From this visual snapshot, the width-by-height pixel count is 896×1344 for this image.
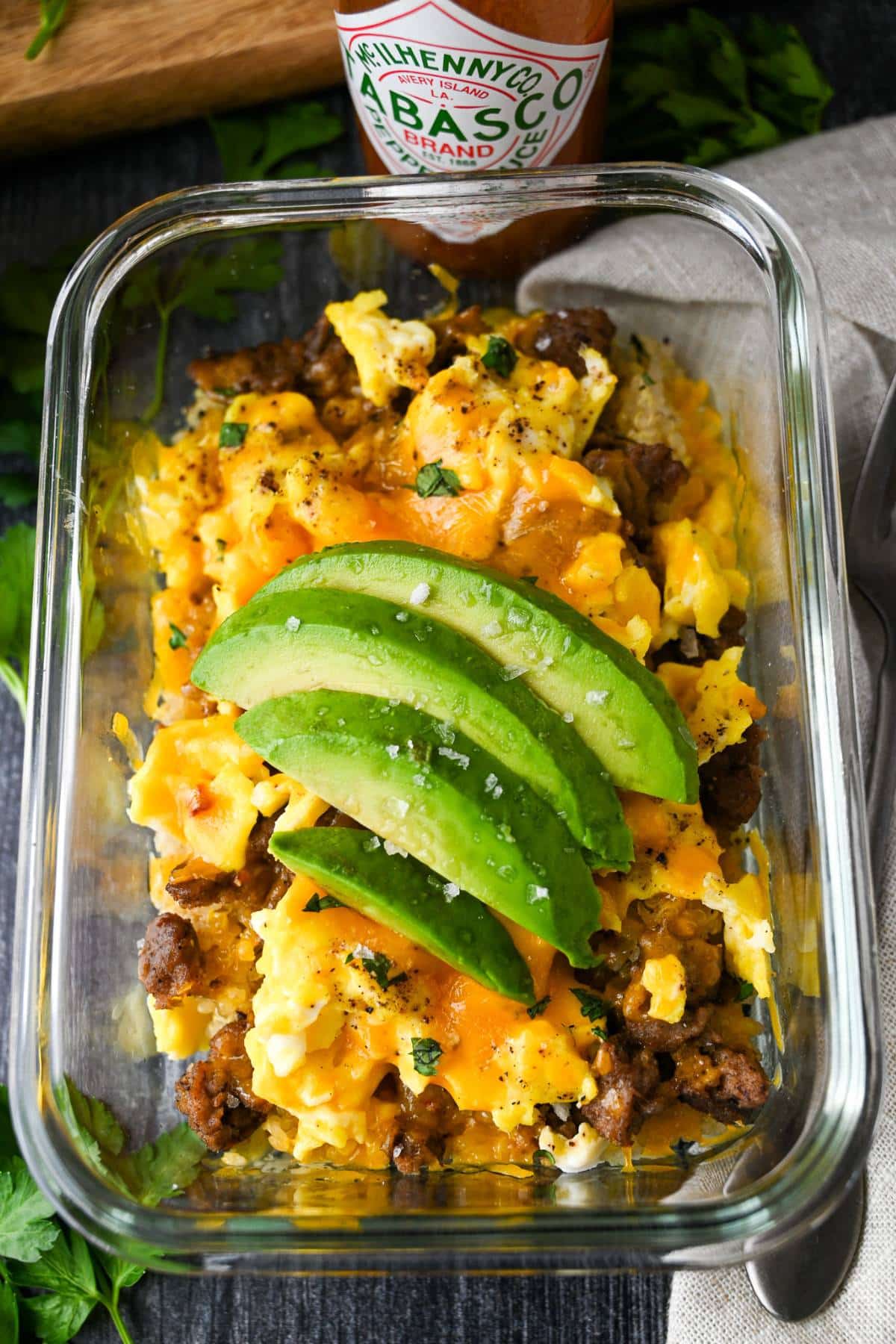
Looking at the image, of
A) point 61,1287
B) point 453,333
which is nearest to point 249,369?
point 453,333

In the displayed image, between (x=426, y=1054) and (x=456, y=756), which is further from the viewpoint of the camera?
(x=426, y=1054)

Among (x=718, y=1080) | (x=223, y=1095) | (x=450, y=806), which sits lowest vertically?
(x=223, y=1095)

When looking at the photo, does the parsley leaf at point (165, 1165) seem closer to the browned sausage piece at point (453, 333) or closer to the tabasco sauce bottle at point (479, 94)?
the browned sausage piece at point (453, 333)

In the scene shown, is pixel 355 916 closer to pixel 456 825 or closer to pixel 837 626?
pixel 456 825

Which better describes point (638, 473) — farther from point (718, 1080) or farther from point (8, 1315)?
point (8, 1315)

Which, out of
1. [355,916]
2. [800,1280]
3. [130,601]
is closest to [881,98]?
[130,601]

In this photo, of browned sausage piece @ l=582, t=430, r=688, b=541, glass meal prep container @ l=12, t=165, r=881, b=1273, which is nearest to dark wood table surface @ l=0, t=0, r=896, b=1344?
glass meal prep container @ l=12, t=165, r=881, b=1273
